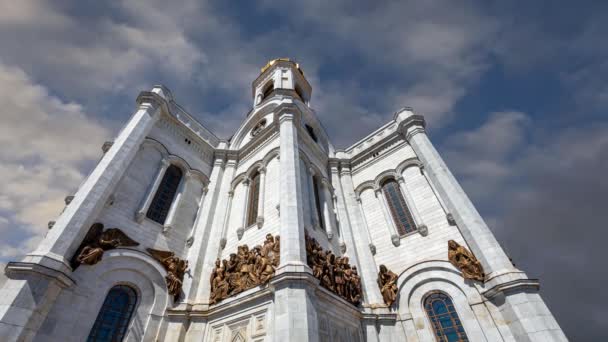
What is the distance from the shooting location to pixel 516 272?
32.9ft

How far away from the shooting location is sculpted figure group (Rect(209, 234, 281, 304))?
33.6ft

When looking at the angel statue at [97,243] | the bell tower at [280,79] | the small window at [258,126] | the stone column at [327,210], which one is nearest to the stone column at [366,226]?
the stone column at [327,210]

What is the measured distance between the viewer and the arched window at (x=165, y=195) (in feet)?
44.9

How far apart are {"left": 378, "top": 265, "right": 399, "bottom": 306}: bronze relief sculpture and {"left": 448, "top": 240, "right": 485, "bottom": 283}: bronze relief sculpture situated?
8.78 ft

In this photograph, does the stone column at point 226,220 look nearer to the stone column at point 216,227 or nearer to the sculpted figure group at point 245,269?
the stone column at point 216,227

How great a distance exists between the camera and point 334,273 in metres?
11.6

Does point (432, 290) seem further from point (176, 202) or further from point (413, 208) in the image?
point (176, 202)

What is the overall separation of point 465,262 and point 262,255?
27.5 ft

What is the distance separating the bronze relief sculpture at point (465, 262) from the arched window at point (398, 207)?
246 cm

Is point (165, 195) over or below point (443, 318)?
Result: over

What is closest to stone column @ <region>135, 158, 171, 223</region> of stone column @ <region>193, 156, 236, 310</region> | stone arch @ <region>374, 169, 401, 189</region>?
stone column @ <region>193, 156, 236, 310</region>

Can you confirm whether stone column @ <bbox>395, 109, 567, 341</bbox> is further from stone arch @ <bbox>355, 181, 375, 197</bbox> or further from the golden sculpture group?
the golden sculpture group

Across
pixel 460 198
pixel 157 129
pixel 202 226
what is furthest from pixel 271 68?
pixel 460 198

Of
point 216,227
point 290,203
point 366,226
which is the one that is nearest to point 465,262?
point 366,226
